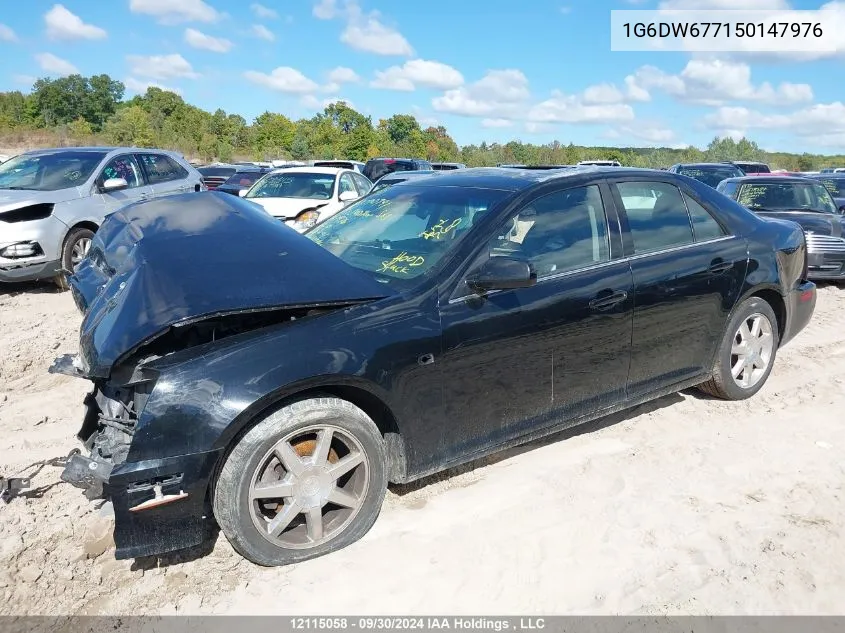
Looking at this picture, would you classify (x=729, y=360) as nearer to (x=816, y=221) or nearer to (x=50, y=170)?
(x=816, y=221)

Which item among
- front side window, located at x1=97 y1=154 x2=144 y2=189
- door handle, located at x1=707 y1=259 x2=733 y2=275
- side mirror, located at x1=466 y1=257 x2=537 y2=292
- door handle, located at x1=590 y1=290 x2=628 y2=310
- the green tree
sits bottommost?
door handle, located at x1=590 y1=290 x2=628 y2=310

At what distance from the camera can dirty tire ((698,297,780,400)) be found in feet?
14.9

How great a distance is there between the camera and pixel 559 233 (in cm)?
377

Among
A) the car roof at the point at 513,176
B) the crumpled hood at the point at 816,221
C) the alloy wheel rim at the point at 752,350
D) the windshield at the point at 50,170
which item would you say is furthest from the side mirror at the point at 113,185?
the crumpled hood at the point at 816,221

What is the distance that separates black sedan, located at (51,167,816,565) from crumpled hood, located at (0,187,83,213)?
16.0 feet

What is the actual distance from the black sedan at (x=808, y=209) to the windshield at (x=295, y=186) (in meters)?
6.66

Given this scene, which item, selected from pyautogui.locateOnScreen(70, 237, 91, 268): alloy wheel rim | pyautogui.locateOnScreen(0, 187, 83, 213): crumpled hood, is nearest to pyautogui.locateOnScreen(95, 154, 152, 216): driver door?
pyautogui.locateOnScreen(0, 187, 83, 213): crumpled hood

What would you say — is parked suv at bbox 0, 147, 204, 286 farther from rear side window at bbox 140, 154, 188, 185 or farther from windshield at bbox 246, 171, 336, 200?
windshield at bbox 246, 171, 336, 200

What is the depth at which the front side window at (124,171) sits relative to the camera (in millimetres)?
8953

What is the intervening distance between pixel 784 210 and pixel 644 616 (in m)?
9.40

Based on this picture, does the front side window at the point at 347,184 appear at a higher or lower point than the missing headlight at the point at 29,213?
higher

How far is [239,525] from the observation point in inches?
110

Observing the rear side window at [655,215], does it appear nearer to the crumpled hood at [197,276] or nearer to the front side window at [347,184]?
the crumpled hood at [197,276]

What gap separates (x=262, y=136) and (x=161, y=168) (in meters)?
61.1
